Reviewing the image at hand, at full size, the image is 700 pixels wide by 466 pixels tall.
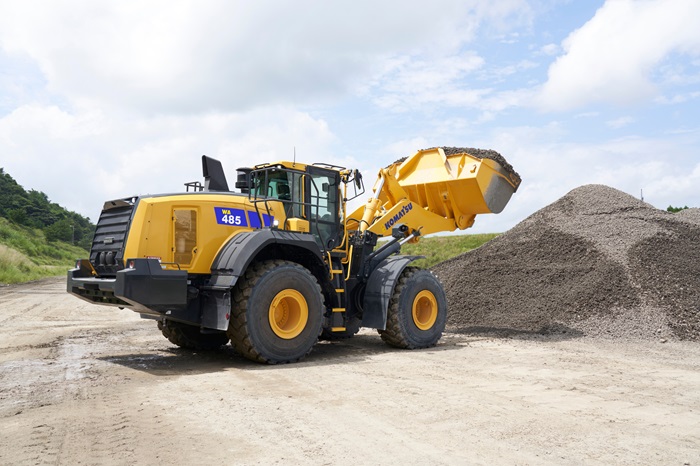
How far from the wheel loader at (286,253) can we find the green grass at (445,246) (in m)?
12.7

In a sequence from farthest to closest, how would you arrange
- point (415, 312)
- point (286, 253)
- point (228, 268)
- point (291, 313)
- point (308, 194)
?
1. point (415, 312)
2. point (308, 194)
3. point (286, 253)
4. point (291, 313)
5. point (228, 268)

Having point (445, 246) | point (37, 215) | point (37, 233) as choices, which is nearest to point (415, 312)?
point (445, 246)

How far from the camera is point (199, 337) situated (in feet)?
32.2

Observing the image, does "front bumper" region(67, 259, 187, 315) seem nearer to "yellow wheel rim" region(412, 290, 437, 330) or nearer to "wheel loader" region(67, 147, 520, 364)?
"wheel loader" region(67, 147, 520, 364)

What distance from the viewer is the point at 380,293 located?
9.66 meters

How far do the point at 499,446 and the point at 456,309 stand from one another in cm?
924

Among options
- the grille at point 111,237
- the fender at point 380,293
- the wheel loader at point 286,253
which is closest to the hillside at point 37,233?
the grille at point 111,237

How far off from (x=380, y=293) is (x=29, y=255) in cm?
4043

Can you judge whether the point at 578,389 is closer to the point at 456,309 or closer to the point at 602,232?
the point at 456,309

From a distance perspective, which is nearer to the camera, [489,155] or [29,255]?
[489,155]

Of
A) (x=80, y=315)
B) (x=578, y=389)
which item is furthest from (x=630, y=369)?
(x=80, y=315)

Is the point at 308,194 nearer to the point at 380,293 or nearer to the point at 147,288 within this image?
the point at 380,293

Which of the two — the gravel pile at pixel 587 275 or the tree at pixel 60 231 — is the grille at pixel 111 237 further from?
the tree at pixel 60 231

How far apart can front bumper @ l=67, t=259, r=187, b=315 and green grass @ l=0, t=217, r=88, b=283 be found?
2293 cm
